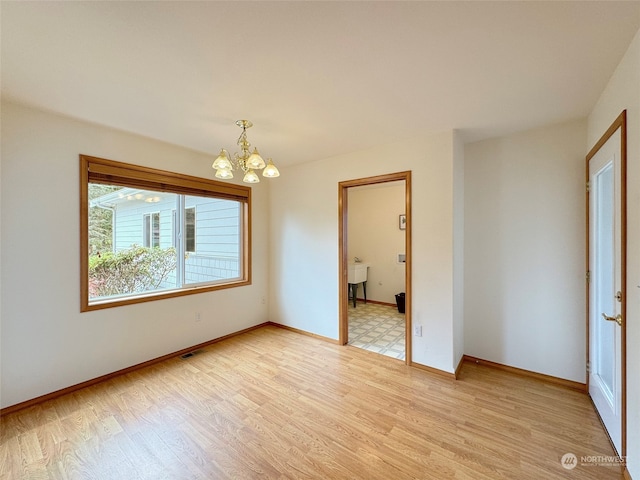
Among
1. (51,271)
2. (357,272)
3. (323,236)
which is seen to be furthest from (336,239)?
(51,271)

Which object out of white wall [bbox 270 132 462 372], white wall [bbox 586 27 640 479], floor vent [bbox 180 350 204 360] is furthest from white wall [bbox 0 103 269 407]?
white wall [bbox 586 27 640 479]

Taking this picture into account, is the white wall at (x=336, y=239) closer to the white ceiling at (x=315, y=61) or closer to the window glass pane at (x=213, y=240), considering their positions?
the white ceiling at (x=315, y=61)

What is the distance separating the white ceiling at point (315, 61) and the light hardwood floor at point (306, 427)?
246 cm

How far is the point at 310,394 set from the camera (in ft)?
7.63

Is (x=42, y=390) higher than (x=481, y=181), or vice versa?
(x=481, y=181)

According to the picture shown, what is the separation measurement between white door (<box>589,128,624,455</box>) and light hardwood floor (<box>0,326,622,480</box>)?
255 millimetres

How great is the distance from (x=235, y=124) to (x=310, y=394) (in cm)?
259

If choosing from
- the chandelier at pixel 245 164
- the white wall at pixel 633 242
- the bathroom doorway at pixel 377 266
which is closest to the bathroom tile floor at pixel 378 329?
the bathroom doorway at pixel 377 266

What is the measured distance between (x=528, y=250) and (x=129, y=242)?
14.0 feet

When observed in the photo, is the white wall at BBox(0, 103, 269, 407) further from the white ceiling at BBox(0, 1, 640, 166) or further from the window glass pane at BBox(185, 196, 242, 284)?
the window glass pane at BBox(185, 196, 242, 284)

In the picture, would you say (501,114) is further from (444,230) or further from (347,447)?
(347,447)

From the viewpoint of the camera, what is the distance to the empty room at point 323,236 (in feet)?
4.67

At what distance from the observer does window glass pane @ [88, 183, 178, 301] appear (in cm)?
264

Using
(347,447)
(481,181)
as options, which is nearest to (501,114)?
(481,181)
